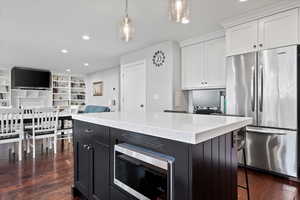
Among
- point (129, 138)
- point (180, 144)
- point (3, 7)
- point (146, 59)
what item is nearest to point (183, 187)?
point (180, 144)

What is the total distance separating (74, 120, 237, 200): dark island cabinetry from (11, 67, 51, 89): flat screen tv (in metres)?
6.69

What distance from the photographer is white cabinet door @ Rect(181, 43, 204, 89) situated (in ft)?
12.0

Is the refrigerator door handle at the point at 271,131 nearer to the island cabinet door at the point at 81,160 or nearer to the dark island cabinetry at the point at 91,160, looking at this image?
the dark island cabinetry at the point at 91,160

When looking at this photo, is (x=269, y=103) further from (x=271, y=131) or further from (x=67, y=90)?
(x=67, y=90)

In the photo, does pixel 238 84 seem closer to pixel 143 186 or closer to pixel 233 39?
pixel 233 39

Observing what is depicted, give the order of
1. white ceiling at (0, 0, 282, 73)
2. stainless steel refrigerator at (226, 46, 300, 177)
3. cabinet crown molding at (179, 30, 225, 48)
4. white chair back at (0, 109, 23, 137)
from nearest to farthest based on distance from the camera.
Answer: stainless steel refrigerator at (226, 46, 300, 177) → white ceiling at (0, 0, 282, 73) → white chair back at (0, 109, 23, 137) → cabinet crown molding at (179, 30, 225, 48)

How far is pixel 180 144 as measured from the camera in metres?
0.94

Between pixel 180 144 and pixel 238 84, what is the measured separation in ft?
7.41

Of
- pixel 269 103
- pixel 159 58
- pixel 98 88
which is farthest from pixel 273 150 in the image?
pixel 98 88

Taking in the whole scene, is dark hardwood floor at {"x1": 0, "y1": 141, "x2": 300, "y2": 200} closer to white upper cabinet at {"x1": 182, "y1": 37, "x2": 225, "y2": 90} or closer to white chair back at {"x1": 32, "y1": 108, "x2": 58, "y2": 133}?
white chair back at {"x1": 32, "y1": 108, "x2": 58, "y2": 133}

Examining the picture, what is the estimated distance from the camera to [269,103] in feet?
8.12

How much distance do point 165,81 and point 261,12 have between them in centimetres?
208

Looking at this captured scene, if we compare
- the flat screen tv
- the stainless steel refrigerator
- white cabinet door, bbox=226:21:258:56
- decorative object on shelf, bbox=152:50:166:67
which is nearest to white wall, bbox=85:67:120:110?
the flat screen tv

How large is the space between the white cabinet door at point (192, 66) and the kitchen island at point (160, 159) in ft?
7.65
